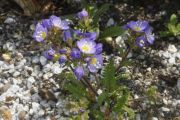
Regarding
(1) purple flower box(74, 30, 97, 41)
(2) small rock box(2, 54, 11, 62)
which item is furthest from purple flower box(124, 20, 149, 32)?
(2) small rock box(2, 54, 11, 62)

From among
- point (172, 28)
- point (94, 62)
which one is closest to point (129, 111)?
point (94, 62)

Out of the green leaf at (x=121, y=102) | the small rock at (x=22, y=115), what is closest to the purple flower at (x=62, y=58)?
the green leaf at (x=121, y=102)

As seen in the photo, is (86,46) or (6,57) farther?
(6,57)

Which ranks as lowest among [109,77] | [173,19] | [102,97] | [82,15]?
[102,97]

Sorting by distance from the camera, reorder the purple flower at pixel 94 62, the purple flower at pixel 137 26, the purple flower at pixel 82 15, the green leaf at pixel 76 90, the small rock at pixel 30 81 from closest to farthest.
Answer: the purple flower at pixel 94 62, the purple flower at pixel 137 26, the purple flower at pixel 82 15, the green leaf at pixel 76 90, the small rock at pixel 30 81

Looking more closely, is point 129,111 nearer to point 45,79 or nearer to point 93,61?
point 93,61

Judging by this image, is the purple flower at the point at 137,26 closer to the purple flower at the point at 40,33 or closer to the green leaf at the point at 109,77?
the green leaf at the point at 109,77

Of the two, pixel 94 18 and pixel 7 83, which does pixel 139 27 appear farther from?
pixel 7 83

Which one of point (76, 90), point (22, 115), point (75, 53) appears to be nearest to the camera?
point (75, 53)
